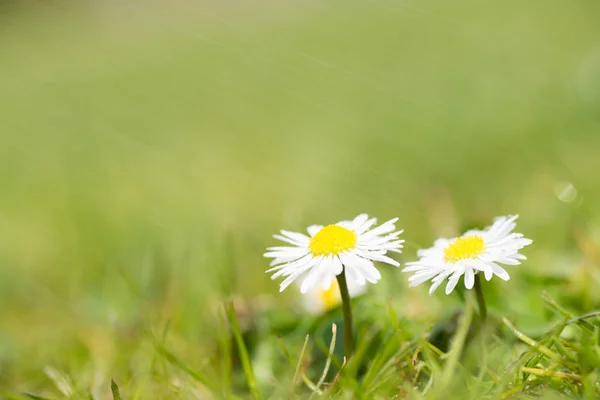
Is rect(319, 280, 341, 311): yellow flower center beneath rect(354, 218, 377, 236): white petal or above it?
beneath

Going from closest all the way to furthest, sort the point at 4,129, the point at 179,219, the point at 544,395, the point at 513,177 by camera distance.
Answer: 1. the point at 544,395
2. the point at 513,177
3. the point at 179,219
4. the point at 4,129

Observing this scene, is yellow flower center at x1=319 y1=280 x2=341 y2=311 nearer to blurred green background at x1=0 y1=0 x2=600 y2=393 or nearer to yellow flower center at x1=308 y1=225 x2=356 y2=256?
blurred green background at x1=0 y1=0 x2=600 y2=393

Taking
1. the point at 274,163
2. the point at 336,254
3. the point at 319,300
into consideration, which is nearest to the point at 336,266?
the point at 336,254

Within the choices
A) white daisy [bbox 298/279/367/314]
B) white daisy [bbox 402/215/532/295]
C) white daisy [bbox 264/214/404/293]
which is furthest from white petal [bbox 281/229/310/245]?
white daisy [bbox 298/279/367/314]

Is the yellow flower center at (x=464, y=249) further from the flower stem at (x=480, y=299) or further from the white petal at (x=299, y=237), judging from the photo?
the white petal at (x=299, y=237)

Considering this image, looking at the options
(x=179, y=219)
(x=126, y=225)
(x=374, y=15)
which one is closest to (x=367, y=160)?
(x=179, y=219)

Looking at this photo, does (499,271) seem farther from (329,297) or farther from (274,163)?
(274,163)

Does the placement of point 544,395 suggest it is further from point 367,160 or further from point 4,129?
point 4,129
